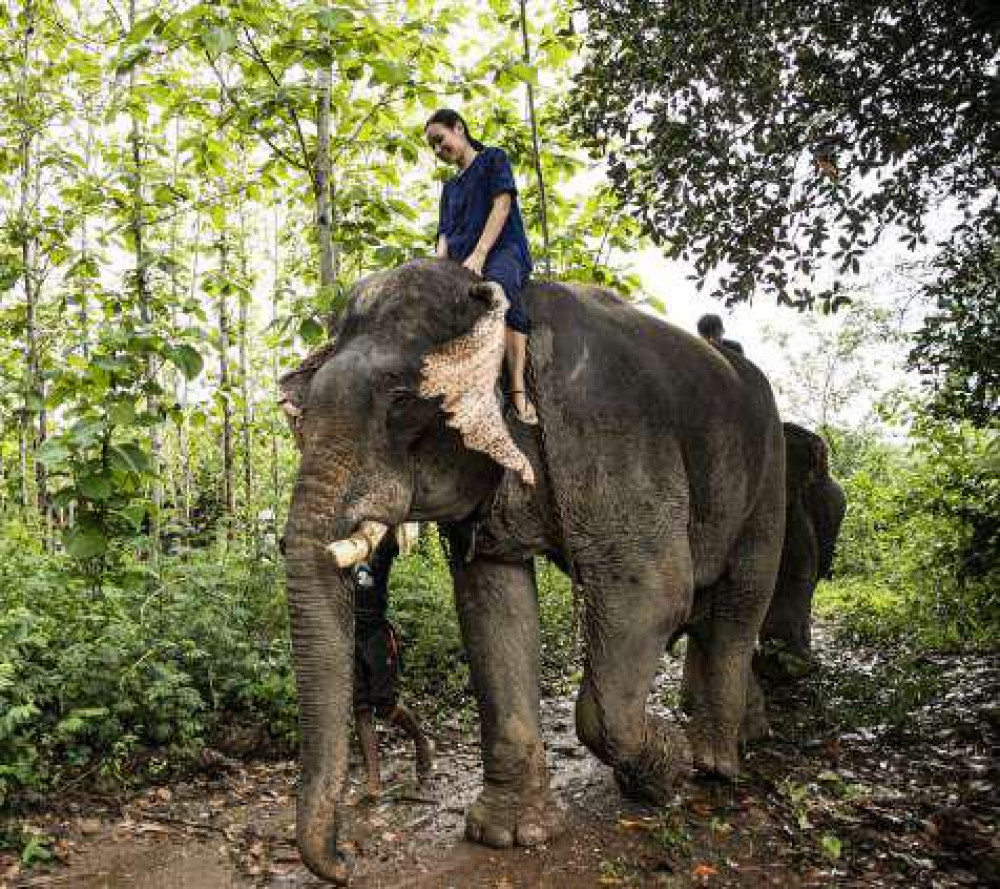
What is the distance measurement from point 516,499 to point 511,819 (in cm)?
137

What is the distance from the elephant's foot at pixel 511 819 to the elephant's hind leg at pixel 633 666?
1.20 ft

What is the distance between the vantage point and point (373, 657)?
433 centimetres

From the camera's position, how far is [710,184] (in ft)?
17.0

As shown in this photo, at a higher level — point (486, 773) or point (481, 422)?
point (481, 422)

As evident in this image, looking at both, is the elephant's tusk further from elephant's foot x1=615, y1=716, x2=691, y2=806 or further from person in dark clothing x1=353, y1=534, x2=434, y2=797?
elephant's foot x1=615, y1=716, x2=691, y2=806

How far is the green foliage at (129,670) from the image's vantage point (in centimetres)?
432

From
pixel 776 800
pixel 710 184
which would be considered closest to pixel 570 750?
pixel 776 800

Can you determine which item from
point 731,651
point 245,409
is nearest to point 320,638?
point 731,651

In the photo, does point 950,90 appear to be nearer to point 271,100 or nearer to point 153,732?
point 271,100

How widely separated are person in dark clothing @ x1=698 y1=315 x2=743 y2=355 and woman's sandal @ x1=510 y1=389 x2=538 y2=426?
2.24 meters

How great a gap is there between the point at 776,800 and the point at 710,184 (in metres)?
3.35

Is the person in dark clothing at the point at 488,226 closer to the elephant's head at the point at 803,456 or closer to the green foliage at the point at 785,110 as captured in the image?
the green foliage at the point at 785,110

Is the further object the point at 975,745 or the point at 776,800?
the point at 975,745

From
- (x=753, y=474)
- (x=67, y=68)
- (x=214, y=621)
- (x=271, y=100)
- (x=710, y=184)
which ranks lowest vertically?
(x=214, y=621)
